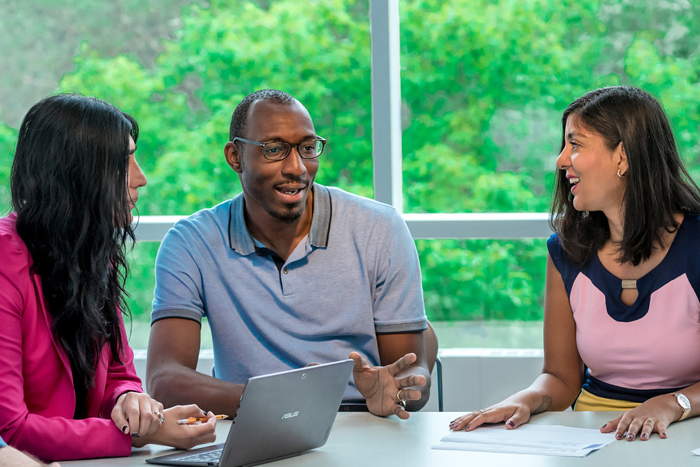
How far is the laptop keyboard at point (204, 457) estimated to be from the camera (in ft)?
4.63

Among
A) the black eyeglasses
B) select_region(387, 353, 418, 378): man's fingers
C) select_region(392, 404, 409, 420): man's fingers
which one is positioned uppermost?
the black eyeglasses

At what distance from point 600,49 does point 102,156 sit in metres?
2.46

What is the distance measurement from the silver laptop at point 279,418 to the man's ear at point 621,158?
108 centimetres

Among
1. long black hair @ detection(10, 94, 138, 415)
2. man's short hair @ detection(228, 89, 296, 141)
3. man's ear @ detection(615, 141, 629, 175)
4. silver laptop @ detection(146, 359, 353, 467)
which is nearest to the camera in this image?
silver laptop @ detection(146, 359, 353, 467)

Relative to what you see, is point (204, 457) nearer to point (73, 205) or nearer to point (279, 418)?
point (279, 418)

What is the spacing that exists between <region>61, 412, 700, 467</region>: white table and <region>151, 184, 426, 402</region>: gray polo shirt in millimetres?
520

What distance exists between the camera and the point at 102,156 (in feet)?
5.46

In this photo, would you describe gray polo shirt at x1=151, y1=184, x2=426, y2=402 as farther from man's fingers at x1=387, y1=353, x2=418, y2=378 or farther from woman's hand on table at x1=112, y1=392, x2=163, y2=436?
woman's hand on table at x1=112, y1=392, x2=163, y2=436

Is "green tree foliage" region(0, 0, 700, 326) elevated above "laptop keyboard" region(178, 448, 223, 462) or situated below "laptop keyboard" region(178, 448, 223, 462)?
above

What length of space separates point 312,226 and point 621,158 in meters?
0.95

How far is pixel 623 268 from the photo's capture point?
2113mm

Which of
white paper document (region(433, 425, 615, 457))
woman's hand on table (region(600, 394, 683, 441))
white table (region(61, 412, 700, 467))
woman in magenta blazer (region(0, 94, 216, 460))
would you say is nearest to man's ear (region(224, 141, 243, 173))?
woman in magenta blazer (region(0, 94, 216, 460))

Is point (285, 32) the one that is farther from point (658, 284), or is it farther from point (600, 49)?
point (658, 284)

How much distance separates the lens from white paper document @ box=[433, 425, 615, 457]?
1.45 m
